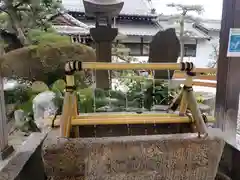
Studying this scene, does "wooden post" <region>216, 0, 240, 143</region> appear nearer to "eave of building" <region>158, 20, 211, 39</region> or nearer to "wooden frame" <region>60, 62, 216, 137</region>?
"wooden frame" <region>60, 62, 216, 137</region>

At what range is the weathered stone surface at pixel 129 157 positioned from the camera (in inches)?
29.4

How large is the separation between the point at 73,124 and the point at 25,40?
2967mm

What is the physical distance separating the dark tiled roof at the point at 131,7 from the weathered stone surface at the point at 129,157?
265 centimetres

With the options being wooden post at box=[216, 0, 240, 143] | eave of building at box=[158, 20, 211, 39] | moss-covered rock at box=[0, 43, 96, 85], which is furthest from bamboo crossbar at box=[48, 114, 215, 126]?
moss-covered rock at box=[0, 43, 96, 85]

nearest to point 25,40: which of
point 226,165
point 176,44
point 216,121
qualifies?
point 176,44

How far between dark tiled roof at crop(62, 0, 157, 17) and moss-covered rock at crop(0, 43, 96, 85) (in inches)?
19.9

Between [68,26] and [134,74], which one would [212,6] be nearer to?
[134,74]

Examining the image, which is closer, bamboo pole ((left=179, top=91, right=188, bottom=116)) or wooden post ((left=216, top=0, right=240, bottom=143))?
bamboo pole ((left=179, top=91, right=188, bottom=116))

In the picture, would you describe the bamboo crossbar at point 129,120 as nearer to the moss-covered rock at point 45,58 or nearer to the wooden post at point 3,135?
the wooden post at point 3,135

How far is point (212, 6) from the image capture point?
1.93 m

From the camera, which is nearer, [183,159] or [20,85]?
[183,159]

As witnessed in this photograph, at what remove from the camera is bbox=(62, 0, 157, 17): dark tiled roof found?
10.4 ft

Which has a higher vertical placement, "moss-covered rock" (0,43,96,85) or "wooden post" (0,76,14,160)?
"moss-covered rock" (0,43,96,85)

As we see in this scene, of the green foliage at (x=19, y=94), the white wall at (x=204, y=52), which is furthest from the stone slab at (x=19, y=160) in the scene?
the green foliage at (x=19, y=94)
